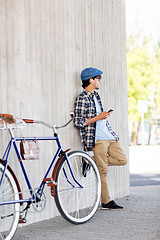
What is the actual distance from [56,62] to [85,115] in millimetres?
737

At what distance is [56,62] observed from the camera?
574 cm

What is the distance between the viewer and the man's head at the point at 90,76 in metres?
5.99

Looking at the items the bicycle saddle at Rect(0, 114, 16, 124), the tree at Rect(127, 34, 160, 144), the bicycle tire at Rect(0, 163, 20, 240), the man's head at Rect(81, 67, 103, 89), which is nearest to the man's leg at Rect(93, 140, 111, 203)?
the man's head at Rect(81, 67, 103, 89)

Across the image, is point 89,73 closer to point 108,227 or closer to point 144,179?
point 108,227

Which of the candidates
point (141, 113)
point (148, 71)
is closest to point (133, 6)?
point (148, 71)

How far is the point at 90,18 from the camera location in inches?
260

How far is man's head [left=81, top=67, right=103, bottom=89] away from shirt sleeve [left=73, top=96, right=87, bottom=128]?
A: 247 millimetres

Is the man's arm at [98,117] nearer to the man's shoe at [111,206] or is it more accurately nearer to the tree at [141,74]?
the man's shoe at [111,206]

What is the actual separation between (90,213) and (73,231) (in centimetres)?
56

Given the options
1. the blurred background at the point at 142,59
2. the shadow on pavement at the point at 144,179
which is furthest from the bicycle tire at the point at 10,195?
the blurred background at the point at 142,59

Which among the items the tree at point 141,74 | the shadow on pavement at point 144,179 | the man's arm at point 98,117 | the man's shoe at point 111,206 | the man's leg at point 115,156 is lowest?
the shadow on pavement at point 144,179

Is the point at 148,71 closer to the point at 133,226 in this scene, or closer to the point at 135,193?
the point at 135,193

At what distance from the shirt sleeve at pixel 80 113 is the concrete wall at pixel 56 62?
0.33 ft

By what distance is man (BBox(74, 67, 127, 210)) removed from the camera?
5.89 m
